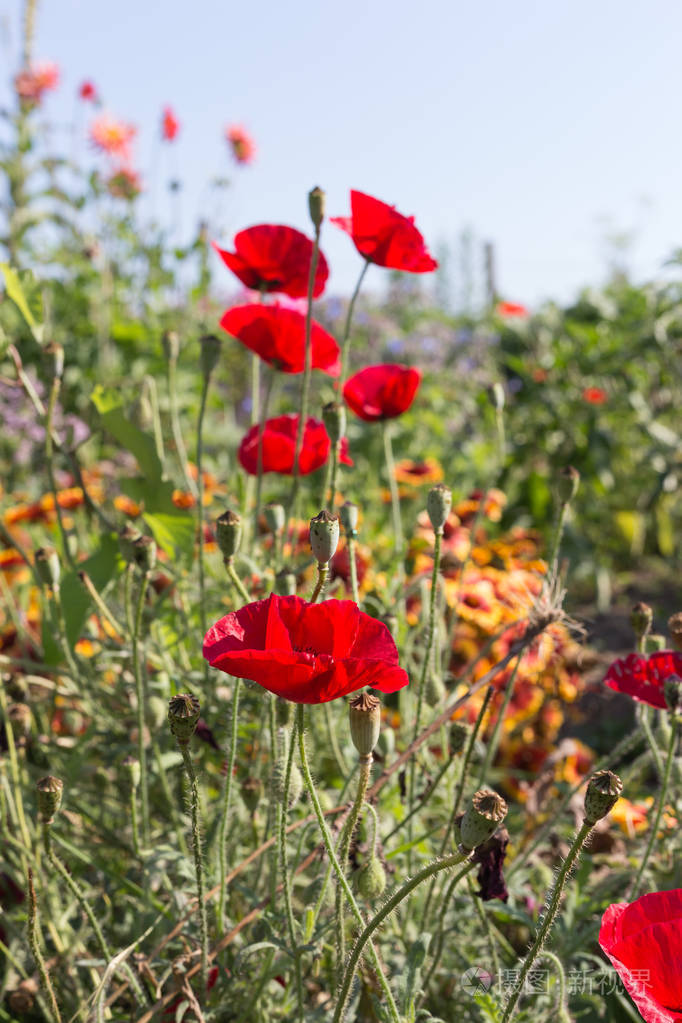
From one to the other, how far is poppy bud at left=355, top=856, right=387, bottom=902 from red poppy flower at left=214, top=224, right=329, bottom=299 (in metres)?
0.79

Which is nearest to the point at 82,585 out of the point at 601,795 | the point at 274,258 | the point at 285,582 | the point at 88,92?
the point at 285,582

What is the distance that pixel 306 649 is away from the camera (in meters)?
0.79

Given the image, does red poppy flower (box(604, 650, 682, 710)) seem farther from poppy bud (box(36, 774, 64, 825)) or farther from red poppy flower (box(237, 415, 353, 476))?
poppy bud (box(36, 774, 64, 825))

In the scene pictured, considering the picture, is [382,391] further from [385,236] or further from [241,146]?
[241,146]

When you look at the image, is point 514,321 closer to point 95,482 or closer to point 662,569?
point 662,569

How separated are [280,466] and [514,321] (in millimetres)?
3323

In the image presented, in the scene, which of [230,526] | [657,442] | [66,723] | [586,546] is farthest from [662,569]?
[230,526]

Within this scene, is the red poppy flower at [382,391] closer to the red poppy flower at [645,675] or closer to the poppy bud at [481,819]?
the red poppy flower at [645,675]

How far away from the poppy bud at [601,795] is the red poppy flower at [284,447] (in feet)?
2.31

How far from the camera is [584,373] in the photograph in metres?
3.83

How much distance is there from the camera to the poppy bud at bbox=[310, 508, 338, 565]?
0.80m

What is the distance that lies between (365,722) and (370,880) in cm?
28

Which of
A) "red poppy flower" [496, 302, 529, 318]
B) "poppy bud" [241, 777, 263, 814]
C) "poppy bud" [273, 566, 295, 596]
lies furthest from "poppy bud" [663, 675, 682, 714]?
"red poppy flower" [496, 302, 529, 318]

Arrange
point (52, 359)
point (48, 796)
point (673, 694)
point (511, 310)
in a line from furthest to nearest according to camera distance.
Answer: point (511, 310) → point (52, 359) → point (673, 694) → point (48, 796)
